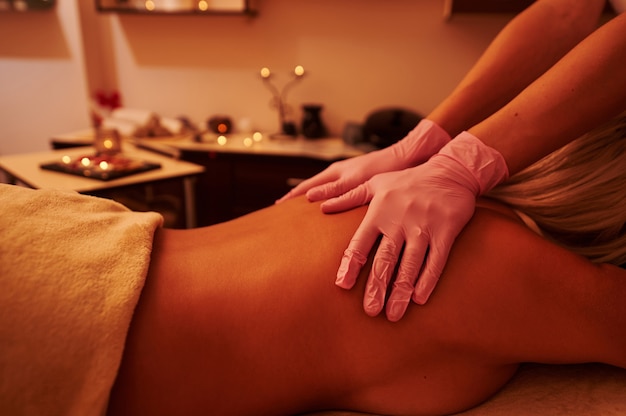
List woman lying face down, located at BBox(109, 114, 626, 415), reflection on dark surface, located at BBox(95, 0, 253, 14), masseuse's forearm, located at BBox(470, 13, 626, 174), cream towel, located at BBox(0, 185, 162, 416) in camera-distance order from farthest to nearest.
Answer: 1. reflection on dark surface, located at BBox(95, 0, 253, 14)
2. masseuse's forearm, located at BBox(470, 13, 626, 174)
3. woman lying face down, located at BBox(109, 114, 626, 415)
4. cream towel, located at BBox(0, 185, 162, 416)

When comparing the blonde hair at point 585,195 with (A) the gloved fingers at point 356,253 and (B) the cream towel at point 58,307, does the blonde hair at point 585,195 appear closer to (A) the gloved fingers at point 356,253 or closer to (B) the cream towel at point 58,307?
(A) the gloved fingers at point 356,253

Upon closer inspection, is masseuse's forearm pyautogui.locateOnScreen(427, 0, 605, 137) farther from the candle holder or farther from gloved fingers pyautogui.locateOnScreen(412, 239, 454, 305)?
the candle holder

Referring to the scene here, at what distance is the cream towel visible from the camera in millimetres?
519

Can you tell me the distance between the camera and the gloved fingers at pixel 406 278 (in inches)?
26.3

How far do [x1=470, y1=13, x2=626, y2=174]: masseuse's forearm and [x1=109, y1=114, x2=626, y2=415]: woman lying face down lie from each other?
0.69 feet

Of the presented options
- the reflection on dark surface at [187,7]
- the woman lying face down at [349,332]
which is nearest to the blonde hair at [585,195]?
the woman lying face down at [349,332]

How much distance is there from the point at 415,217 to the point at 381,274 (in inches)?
4.9

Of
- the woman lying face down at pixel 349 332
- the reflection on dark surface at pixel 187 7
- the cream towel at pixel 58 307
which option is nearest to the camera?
the cream towel at pixel 58 307

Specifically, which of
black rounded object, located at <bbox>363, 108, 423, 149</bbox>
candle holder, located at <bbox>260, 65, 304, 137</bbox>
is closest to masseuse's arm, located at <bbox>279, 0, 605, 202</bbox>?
black rounded object, located at <bbox>363, 108, 423, 149</bbox>

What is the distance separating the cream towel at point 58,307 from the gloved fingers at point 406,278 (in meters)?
0.36

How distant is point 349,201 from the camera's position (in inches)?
32.8

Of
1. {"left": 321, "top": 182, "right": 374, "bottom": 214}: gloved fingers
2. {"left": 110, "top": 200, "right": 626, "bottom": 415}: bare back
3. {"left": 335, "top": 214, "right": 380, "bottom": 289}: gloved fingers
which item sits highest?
{"left": 321, "top": 182, "right": 374, "bottom": 214}: gloved fingers

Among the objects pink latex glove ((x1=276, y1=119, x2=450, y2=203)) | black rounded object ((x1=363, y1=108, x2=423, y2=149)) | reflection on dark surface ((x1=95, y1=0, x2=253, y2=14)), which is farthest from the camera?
reflection on dark surface ((x1=95, y1=0, x2=253, y2=14))

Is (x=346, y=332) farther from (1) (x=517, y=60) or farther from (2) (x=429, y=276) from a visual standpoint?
(1) (x=517, y=60)
